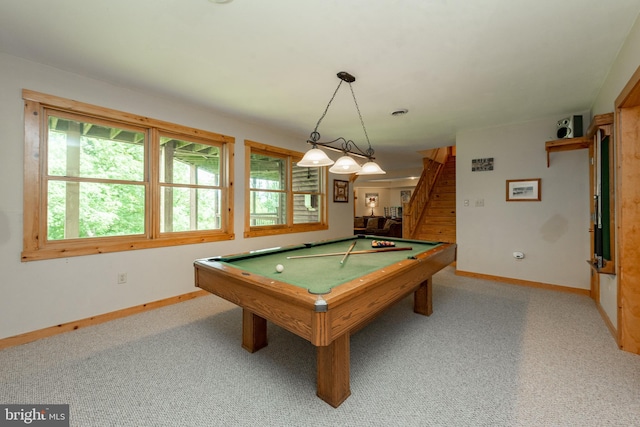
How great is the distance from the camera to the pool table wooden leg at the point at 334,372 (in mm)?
1535

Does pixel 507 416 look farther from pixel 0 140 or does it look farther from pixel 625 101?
pixel 0 140

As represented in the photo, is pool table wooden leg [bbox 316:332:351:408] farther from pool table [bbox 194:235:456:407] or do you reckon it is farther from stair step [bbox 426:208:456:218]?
stair step [bbox 426:208:456:218]

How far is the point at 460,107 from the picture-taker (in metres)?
3.38

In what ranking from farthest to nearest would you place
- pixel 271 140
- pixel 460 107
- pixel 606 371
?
pixel 271 140 → pixel 460 107 → pixel 606 371

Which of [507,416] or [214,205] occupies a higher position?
[214,205]

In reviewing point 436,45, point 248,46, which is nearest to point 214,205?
point 248,46

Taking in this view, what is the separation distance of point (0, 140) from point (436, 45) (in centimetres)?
356

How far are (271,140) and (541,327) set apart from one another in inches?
160

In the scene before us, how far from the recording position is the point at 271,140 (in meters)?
4.32

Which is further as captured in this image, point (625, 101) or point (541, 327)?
point (541, 327)

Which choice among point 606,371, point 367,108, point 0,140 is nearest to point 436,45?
point 367,108

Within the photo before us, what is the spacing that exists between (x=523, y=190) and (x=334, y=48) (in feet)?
11.5

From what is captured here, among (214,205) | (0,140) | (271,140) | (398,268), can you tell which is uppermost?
(271,140)

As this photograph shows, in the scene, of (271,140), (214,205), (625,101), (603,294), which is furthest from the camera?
(271,140)
